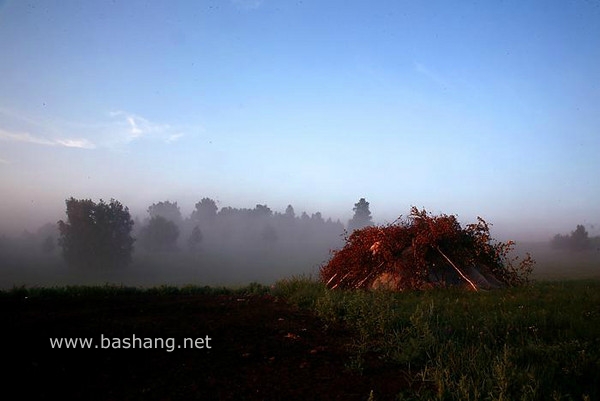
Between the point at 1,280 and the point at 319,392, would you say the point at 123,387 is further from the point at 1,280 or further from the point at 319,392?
the point at 1,280

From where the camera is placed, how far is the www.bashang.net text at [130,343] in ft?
17.9

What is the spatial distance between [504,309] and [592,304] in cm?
238

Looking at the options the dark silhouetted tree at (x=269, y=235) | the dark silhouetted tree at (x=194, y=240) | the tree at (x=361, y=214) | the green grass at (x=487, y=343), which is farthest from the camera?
the tree at (x=361, y=214)

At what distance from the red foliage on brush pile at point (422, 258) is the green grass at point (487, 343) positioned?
2408 millimetres

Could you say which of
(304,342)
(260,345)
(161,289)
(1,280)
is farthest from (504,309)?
(1,280)

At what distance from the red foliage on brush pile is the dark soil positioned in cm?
464

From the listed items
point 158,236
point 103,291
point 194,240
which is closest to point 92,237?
point 158,236

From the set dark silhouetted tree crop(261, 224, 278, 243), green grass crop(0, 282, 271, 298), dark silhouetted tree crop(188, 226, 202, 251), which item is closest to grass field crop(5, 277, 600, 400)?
green grass crop(0, 282, 271, 298)

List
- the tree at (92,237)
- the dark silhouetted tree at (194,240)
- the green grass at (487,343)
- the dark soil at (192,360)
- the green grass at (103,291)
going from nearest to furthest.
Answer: the green grass at (487,343) < the dark soil at (192,360) < the green grass at (103,291) < the tree at (92,237) < the dark silhouetted tree at (194,240)

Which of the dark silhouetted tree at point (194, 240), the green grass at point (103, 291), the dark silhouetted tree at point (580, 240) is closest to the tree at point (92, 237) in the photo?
the dark silhouetted tree at point (194, 240)

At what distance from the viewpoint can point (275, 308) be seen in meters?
8.23

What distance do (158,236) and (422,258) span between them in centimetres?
10795

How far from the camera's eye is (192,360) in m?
4.87

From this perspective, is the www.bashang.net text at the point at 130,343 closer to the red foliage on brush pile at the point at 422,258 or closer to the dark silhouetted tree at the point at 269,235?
the red foliage on brush pile at the point at 422,258
